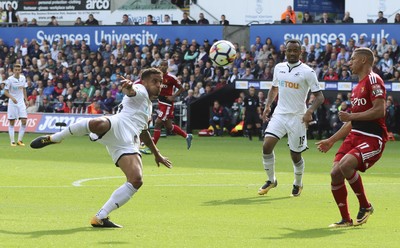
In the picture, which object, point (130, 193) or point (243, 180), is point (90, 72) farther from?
point (130, 193)

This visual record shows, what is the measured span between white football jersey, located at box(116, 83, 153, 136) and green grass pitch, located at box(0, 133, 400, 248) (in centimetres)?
124

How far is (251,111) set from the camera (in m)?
35.0

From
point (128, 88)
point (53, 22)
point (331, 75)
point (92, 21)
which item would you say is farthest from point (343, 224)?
point (53, 22)

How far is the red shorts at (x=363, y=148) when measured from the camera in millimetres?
11969

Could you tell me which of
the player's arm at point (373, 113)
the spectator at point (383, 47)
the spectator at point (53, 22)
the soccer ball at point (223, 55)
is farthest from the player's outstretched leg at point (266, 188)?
the spectator at point (53, 22)

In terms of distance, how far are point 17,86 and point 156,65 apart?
35.1 feet

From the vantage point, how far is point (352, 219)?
1260 cm

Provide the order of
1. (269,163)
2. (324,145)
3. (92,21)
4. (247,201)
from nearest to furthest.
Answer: (324,145)
(247,201)
(269,163)
(92,21)

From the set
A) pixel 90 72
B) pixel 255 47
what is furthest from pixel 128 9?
pixel 255 47

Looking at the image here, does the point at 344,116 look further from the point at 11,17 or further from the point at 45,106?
the point at 11,17

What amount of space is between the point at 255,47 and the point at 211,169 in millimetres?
18001

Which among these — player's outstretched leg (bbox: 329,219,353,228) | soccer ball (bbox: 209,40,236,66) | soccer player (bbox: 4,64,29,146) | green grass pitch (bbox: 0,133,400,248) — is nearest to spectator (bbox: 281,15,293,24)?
soccer player (bbox: 4,64,29,146)

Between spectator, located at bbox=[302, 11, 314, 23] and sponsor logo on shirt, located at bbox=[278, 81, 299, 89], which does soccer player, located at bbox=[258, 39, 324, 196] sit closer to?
sponsor logo on shirt, located at bbox=[278, 81, 299, 89]

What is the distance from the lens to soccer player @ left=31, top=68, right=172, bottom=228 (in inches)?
462
